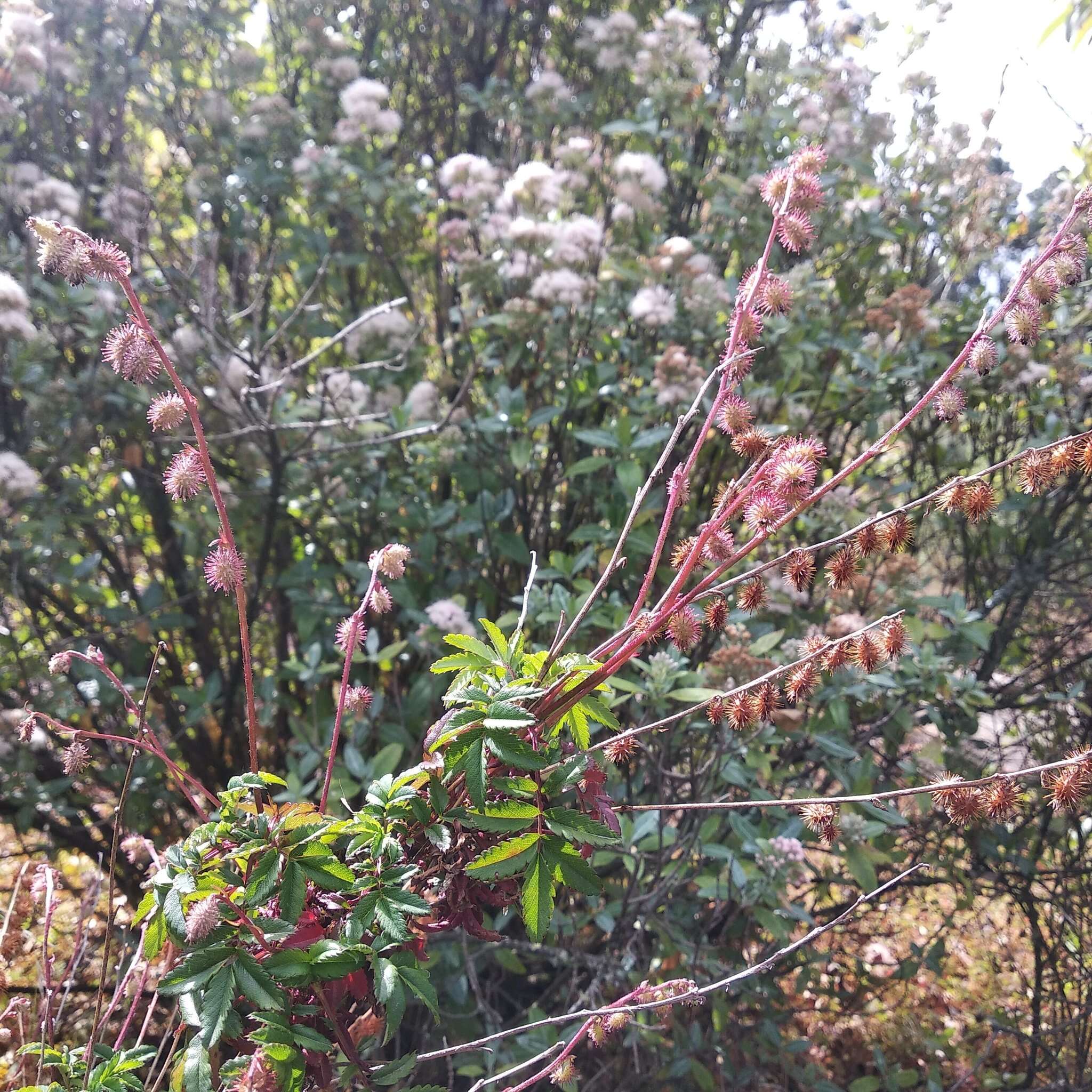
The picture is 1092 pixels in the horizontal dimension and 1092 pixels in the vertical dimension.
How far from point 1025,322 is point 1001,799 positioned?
17.9 inches

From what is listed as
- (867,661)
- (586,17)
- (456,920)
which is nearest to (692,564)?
(867,661)

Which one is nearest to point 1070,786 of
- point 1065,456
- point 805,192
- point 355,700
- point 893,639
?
point 893,639

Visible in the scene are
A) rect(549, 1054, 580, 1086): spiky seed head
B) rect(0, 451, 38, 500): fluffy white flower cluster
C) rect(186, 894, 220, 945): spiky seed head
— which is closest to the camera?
rect(186, 894, 220, 945): spiky seed head

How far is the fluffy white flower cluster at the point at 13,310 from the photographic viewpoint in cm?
211

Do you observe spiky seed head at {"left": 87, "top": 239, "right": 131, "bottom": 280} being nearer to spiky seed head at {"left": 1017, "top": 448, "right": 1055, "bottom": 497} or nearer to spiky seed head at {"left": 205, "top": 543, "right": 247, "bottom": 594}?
spiky seed head at {"left": 205, "top": 543, "right": 247, "bottom": 594}

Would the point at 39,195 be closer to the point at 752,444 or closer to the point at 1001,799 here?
the point at 752,444

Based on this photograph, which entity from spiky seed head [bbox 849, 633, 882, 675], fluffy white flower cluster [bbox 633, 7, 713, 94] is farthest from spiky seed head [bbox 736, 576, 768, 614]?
fluffy white flower cluster [bbox 633, 7, 713, 94]

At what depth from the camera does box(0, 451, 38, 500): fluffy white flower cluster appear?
225 cm

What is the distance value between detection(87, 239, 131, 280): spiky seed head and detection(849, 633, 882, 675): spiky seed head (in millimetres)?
824

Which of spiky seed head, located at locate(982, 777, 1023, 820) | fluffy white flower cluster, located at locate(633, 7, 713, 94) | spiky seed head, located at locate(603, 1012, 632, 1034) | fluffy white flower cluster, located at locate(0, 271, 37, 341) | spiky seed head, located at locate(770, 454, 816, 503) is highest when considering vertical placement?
fluffy white flower cluster, located at locate(633, 7, 713, 94)

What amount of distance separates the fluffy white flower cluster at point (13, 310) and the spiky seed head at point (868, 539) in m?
2.12

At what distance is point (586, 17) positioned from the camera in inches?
144

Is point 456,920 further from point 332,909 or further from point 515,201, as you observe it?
point 515,201

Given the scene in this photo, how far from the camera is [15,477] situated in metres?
2.26
